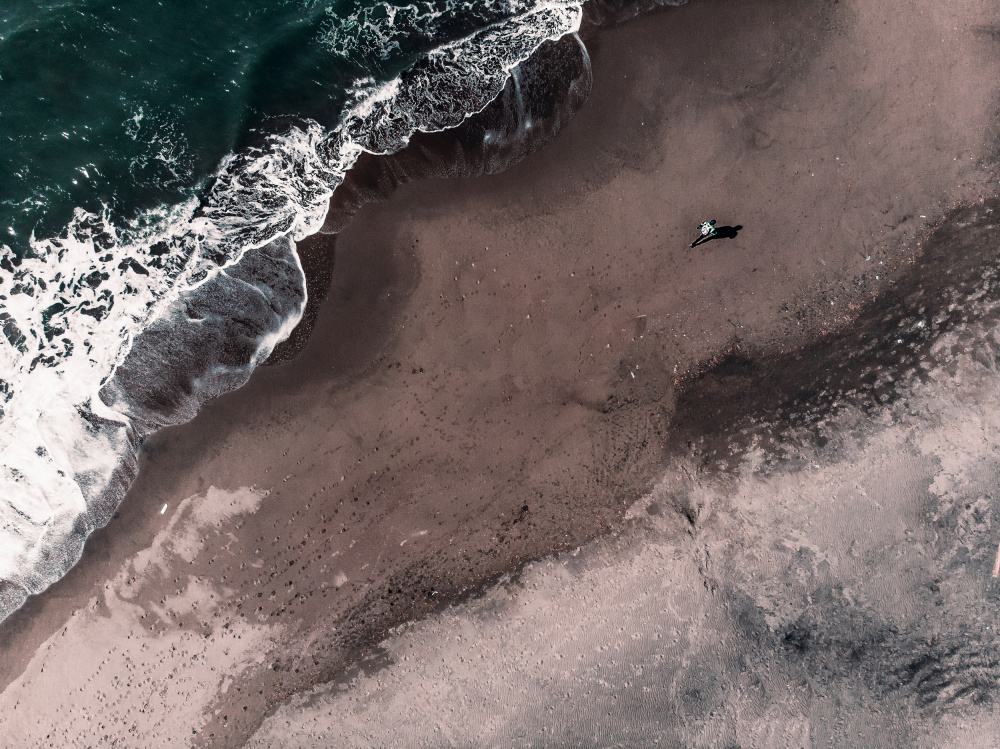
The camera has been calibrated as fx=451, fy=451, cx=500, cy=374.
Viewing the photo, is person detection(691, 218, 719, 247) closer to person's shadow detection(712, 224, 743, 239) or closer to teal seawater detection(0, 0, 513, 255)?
person's shadow detection(712, 224, 743, 239)

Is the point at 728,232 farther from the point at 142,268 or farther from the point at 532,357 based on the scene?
the point at 142,268

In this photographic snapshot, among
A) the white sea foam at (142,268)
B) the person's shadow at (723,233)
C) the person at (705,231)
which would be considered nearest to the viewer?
the person at (705,231)

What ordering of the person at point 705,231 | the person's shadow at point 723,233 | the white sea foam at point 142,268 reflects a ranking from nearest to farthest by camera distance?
the person at point 705,231
the white sea foam at point 142,268
the person's shadow at point 723,233

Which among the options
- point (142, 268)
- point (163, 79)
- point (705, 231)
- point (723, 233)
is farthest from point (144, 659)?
point (723, 233)

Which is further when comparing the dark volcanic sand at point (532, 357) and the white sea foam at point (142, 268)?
the dark volcanic sand at point (532, 357)

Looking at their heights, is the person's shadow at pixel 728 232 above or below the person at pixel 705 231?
below

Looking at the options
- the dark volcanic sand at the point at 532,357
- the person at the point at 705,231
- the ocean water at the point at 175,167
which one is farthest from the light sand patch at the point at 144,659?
the person at the point at 705,231

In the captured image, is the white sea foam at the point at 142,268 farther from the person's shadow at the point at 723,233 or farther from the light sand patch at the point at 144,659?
the person's shadow at the point at 723,233
